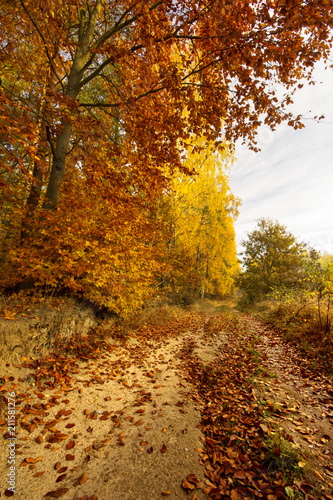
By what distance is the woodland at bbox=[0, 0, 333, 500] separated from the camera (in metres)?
2.31

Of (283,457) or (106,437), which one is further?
(106,437)

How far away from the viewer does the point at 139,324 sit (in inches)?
311

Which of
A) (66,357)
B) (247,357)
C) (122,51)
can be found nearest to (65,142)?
(122,51)

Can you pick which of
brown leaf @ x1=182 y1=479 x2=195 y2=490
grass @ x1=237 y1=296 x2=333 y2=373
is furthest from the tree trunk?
grass @ x1=237 y1=296 x2=333 y2=373

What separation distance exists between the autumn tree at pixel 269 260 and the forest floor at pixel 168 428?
34.8ft

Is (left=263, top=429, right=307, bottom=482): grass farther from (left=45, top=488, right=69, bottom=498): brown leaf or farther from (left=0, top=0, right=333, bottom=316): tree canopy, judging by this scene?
(left=0, top=0, right=333, bottom=316): tree canopy

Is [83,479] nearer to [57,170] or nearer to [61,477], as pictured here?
[61,477]

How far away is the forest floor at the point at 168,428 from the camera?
2090 millimetres

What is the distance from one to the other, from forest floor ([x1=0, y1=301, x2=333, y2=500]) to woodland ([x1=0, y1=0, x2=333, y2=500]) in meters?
0.02

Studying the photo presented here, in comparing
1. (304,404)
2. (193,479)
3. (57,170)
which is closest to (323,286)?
(304,404)

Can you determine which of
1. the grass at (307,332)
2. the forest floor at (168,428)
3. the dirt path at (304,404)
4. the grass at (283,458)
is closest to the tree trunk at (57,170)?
the forest floor at (168,428)

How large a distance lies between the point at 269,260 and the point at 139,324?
482 inches

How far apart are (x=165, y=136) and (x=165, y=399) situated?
6168 millimetres

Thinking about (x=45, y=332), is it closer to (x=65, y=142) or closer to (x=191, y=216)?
(x=65, y=142)
